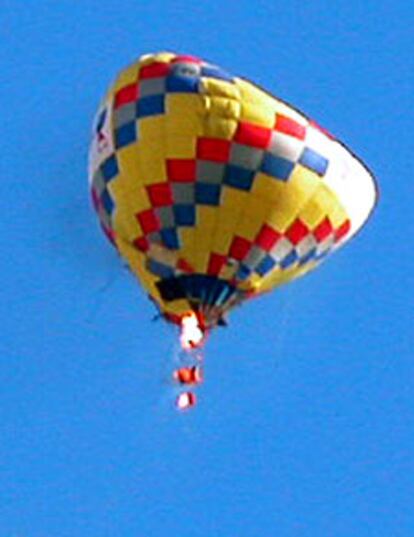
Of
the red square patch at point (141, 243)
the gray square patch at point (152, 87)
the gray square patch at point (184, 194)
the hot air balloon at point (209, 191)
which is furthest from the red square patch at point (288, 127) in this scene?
the red square patch at point (141, 243)

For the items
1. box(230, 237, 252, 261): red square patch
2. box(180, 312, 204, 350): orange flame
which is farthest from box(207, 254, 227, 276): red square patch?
box(180, 312, 204, 350): orange flame

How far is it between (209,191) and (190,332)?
1996mm

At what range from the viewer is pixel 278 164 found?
285 feet

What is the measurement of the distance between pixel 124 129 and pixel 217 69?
1617mm

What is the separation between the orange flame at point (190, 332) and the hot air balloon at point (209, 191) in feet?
0.05

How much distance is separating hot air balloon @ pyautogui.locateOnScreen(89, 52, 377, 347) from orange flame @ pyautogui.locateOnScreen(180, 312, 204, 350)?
14 mm

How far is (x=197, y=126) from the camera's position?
285 ft

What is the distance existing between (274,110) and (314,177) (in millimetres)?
1092

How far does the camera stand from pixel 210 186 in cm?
8675

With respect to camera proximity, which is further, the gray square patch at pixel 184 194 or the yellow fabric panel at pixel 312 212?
the yellow fabric panel at pixel 312 212

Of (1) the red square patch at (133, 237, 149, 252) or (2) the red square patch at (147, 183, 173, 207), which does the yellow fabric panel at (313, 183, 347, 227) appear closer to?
(2) the red square patch at (147, 183, 173, 207)

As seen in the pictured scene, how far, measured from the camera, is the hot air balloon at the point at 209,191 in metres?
86.7

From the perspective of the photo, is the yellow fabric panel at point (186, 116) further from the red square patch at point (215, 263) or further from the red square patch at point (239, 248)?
the red square patch at point (215, 263)

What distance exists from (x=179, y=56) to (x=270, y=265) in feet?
11.0
